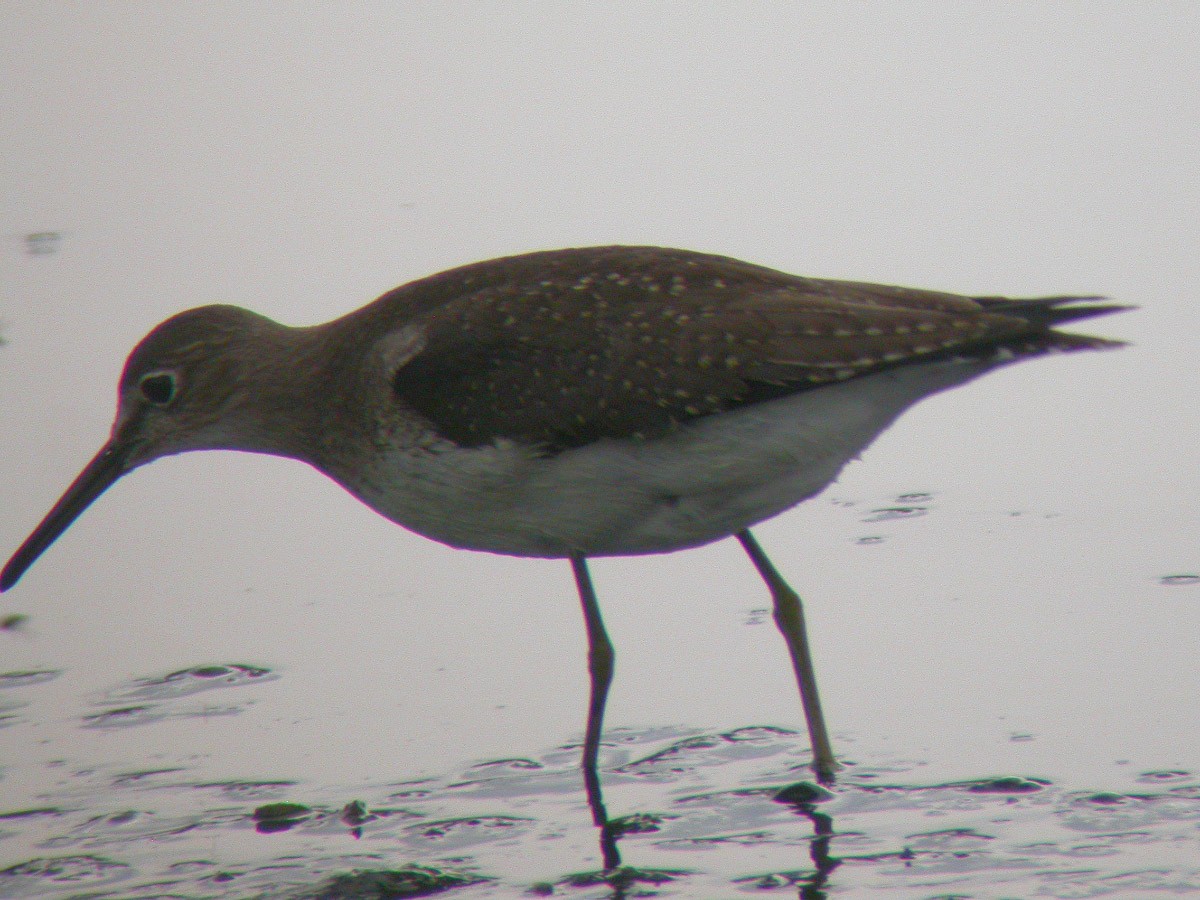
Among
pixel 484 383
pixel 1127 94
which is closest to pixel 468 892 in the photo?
pixel 484 383

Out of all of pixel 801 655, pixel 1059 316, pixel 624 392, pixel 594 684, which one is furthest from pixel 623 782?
pixel 1059 316

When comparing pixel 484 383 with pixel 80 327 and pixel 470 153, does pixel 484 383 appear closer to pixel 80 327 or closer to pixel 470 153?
pixel 80 327

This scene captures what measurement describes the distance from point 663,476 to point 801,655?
3.28 feet

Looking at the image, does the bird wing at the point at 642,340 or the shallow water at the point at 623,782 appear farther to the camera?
the bird wing at the point at 642,340

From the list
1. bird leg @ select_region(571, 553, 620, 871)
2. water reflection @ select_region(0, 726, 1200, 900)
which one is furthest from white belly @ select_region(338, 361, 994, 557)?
water reflection @ select_region(0, 726, 1200, 900)

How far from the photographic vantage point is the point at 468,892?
538cm

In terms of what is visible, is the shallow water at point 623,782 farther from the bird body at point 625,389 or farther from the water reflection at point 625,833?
the bird body at point 625,389

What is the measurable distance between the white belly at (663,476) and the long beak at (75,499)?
1374 millimetres

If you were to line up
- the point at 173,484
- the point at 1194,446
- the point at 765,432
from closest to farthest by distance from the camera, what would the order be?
1. the point at 765,432
2. the point at 1194,446
3. the point at 173,484

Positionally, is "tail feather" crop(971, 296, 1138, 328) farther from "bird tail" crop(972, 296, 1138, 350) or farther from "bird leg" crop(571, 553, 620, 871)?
"bird leg" crop(571, 553, 620, 871)

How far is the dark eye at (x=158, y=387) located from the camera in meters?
6.91

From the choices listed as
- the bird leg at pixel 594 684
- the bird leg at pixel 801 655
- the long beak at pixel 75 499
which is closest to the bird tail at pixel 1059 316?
the bird leg at pixel 801 655

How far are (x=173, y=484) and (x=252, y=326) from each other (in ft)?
8.19

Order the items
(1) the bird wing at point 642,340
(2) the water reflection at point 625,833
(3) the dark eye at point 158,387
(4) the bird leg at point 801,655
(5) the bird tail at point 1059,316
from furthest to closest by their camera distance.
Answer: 1. (3) the dark eye at point 158,387
2. (4) the bird leg at point 801,655
3. (1) the bird wing at point 642,340
4. (5) the bird tail at point 1059,316
5. (2) the water reflection at point 625,833
